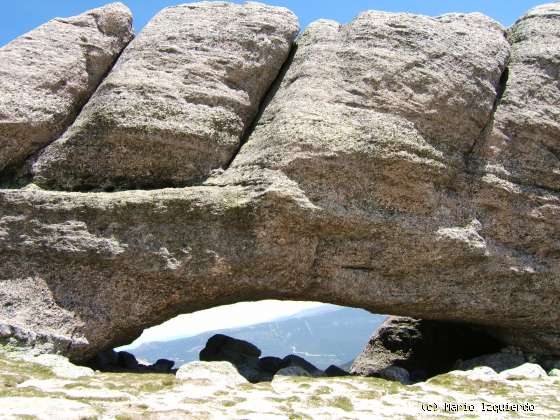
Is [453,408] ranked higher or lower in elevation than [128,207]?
lower

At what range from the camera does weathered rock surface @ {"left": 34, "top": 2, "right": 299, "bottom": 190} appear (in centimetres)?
1667

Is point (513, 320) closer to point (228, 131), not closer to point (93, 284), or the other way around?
point (228, 131)

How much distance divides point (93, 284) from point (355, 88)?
9545 mm

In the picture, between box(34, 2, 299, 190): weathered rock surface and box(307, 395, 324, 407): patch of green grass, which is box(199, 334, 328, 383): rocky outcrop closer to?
box(307, 395, 324, 407): patch of green grass

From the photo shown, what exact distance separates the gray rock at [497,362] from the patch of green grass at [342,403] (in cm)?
700

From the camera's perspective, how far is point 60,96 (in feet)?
58.0

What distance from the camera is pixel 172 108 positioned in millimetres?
16953

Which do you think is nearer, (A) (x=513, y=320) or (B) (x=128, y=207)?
(B) (x=128, y=207)

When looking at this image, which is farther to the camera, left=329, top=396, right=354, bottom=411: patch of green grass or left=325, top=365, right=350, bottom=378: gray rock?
left=325, top=365, right=350, bottom=378: gray rock

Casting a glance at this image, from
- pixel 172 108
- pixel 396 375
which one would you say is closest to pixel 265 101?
pixel 172 108

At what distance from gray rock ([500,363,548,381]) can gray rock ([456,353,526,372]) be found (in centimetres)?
117

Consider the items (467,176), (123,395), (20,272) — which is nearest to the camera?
(123,395)

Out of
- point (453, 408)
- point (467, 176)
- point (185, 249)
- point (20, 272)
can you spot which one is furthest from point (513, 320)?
point (20, 272)

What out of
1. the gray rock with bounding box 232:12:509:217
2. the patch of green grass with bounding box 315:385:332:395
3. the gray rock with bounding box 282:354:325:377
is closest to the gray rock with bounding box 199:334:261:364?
the gray rock with bounding box 282:354:325:377
